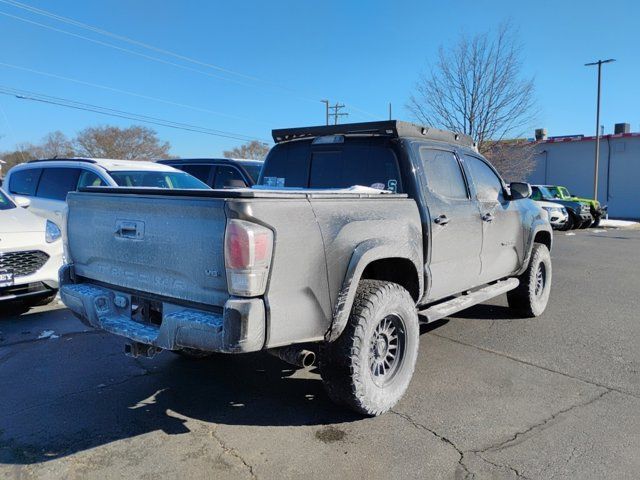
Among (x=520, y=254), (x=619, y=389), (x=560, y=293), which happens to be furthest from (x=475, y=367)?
(x=560, y=293)

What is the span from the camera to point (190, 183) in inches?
343

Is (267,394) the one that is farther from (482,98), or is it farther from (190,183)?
(482,98)

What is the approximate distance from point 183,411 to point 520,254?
13.3 ft

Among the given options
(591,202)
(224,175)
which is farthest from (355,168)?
(591,202)

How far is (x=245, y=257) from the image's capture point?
2713 millimetres

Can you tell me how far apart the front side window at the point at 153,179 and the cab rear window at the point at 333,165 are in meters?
2.81

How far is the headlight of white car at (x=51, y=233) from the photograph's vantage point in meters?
5.86

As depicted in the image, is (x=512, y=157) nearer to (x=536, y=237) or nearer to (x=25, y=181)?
(x=536, y=237)

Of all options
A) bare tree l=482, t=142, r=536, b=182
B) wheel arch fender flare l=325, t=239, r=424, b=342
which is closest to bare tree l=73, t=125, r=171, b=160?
bare tree l=482, t=142, r=536, b=182

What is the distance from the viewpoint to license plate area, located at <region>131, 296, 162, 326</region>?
131 inches

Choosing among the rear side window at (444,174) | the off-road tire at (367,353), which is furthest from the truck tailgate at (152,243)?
the rear side window at (444,174)

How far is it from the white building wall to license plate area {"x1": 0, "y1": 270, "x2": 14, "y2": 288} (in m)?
35.7

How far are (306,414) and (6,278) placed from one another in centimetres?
366

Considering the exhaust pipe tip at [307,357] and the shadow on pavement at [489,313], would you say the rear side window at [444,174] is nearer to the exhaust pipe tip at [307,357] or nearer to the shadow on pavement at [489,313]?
the exhaust pipe tip at [307,357]
